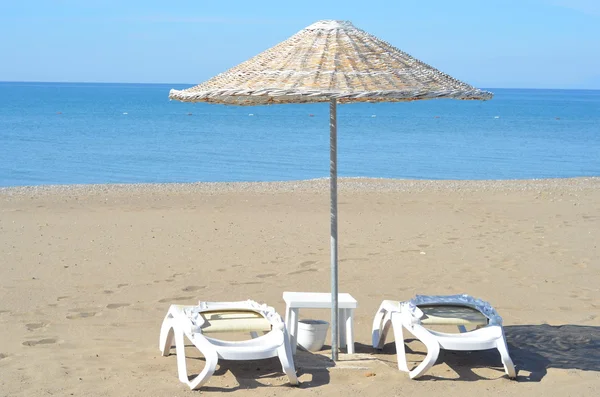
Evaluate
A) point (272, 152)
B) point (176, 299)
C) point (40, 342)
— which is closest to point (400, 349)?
point (40, 342)

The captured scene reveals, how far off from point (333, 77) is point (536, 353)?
2.30 m

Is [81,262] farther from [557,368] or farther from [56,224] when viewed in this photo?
[557,368]

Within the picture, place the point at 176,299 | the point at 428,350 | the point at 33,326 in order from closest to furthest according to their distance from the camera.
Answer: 1. the point at 428,350
2. the point at 33,326
3. the point at 176,299

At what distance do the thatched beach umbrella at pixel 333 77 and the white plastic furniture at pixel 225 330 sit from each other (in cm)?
51

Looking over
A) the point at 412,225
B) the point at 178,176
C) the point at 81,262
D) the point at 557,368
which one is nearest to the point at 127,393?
the point at 557,368

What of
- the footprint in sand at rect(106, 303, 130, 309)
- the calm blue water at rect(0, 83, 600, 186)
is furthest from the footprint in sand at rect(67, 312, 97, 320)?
the calm blue water at rect(0, 83, 600, 186)

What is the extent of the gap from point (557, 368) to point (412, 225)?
5312 millimetres

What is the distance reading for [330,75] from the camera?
430 centimetres

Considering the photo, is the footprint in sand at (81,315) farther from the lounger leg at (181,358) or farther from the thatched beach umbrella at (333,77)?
the thatched beach umbrella at (333,77)

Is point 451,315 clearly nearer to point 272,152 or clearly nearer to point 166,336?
point 166,336

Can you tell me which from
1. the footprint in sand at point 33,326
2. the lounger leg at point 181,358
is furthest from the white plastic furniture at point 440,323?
the footprint in sand at point 33,326

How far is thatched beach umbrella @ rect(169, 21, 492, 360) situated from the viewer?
420 cm

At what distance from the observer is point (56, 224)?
388 inches

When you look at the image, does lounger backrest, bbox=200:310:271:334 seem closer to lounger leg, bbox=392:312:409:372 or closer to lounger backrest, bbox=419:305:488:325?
lounger leg, bbox=392:312:409:372
